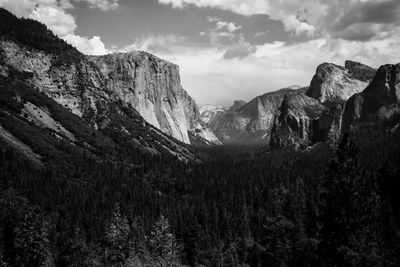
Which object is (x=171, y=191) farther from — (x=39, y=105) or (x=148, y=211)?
(x=39, y=105)

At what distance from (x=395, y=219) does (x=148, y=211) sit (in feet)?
272

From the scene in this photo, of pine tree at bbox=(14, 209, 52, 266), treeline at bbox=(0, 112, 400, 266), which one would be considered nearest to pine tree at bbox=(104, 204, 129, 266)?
treeline at bbox=(0, 112, 400, 266)

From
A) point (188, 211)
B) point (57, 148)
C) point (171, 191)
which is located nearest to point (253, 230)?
point (188, 211)

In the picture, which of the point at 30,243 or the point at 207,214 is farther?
the point at 207,214

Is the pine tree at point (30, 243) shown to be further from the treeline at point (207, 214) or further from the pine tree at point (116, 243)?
the pine tree at point (116, 243)

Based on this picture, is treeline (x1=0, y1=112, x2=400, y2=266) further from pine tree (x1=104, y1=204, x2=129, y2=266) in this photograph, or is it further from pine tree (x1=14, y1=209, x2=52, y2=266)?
pine tree (x1=14, y1=209, x2=52, y2=266)

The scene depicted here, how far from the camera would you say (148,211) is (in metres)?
129

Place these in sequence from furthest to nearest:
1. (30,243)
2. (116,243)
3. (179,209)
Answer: (179,209) < (116,243) < (30,243)

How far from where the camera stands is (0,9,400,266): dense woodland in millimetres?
35625

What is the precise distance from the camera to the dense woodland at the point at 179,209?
1403 inches

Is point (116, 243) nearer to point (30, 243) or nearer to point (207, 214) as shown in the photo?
point (30, 243)

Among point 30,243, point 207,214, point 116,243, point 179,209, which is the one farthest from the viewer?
point 179,209

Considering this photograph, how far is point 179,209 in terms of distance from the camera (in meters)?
134

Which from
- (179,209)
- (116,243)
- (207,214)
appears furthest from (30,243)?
(179,209)
